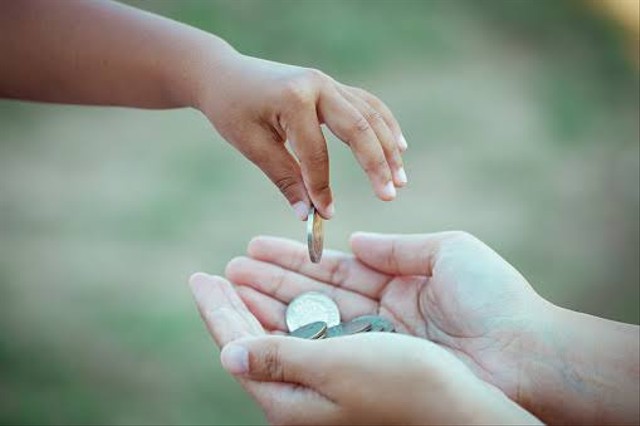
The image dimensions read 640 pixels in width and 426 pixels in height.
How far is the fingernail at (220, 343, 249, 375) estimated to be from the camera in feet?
7.23

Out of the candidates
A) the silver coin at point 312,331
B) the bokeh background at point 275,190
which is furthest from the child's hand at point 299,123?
the bokeh background at point 275,190

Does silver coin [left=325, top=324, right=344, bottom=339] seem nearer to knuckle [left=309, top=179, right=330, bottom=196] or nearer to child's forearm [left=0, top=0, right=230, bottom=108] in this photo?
knuckle [left=309, top=179, right=330, bottom=196]

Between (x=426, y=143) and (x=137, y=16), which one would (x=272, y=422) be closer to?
(x=137, y=16)

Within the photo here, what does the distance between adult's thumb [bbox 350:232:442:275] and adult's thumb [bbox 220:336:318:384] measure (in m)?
0.83

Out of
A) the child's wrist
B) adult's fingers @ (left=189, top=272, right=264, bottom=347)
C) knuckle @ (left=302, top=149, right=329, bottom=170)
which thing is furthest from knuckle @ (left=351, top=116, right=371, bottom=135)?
adult's fingers @ (left=189, top=272, right=264, bottom=347)

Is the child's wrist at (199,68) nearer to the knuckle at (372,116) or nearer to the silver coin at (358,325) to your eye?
the knuckle at (372,116)

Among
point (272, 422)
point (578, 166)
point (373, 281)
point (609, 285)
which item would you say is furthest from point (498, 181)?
point (272, 422)

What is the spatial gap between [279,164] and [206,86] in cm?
34

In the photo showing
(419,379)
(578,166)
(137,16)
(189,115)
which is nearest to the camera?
(419,379)

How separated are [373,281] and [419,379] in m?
0.94

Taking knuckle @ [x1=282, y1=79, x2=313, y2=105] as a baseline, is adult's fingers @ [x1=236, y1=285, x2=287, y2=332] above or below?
below

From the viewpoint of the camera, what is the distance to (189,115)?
568 cm

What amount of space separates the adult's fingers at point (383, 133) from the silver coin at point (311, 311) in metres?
A: 0.59

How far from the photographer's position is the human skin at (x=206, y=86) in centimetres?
245
